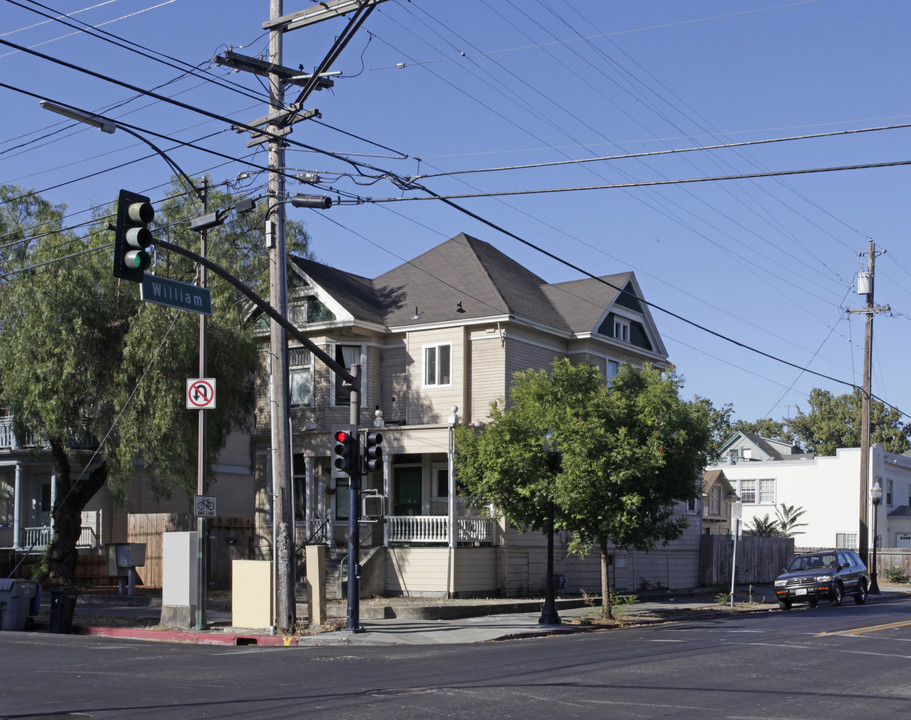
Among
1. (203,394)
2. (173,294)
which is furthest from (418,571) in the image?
(173,294)

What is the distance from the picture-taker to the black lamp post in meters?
22.0

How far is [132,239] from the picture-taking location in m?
13.6

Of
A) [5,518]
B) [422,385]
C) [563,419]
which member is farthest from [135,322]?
[5,518]

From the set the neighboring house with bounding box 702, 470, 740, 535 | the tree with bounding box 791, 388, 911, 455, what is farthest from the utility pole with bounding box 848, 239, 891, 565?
the tree with bounding box 791, 388, 911, 455

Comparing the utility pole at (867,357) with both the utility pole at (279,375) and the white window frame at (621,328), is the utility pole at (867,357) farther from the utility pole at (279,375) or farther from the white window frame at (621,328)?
the utility pole at (279,375)

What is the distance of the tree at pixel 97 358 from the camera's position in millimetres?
26094

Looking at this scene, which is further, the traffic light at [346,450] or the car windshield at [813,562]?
the car windshield at [813,562]

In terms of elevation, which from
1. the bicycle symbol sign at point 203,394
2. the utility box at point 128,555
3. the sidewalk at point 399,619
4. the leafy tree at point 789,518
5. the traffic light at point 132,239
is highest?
the traffic light at point 132,239

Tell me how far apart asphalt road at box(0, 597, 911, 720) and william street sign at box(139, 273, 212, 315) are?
17.1 ft

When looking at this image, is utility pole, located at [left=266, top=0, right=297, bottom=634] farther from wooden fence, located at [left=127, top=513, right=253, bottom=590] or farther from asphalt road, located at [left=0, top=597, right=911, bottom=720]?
wooden fence, located at [left=127, top=513, right=253, bottom=590]

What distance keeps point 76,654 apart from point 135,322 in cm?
1190

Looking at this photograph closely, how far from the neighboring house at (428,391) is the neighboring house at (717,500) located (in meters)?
19.3

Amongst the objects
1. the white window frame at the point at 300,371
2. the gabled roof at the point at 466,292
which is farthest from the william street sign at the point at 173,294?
the white window frame at the point at 300,371

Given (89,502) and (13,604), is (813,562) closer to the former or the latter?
(13,604)
